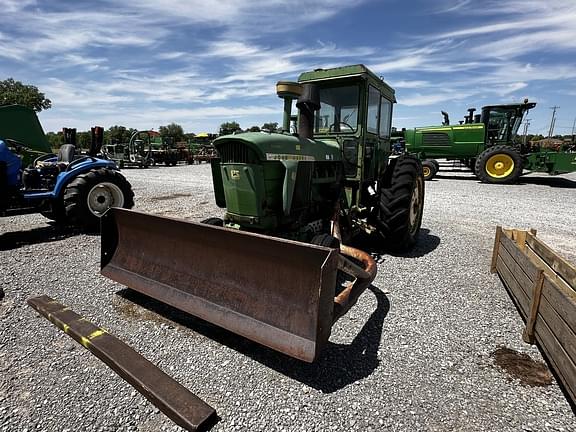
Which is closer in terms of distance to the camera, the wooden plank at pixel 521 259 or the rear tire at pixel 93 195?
the wooden plank at pixel 521 259

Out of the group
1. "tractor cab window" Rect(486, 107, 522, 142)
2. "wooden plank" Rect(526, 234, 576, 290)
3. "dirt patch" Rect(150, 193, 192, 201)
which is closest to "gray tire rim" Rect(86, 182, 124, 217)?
"dirt patch" Rect(150, 193, 192, 201)

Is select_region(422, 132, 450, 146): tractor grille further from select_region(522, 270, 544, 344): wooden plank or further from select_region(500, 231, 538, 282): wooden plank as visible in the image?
select_region(522, 270, 544, 344): wooden plank

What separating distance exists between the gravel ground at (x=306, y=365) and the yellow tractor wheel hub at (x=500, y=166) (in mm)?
10461

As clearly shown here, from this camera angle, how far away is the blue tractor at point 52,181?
5.46 m

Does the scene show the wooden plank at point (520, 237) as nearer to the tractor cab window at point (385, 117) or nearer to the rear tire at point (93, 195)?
the tractor cab window at point (385, 117)

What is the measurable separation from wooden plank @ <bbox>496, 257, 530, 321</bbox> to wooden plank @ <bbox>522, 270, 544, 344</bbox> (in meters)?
0.25

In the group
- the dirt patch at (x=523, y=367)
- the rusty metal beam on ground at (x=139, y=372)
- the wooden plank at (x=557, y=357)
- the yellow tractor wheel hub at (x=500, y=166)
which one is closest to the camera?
the rusty metal beam on ground at (x=139, y=372)

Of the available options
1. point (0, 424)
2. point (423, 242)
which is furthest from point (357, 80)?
point (0, 424)

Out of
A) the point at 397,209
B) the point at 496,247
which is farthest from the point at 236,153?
the point at 496,247

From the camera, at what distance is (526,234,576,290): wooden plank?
2.96 metres

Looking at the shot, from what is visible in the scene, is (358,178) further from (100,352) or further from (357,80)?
(100,352)

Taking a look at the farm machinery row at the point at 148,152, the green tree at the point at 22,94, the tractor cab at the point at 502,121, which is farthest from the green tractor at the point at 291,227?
the green tree at the point at 22,94

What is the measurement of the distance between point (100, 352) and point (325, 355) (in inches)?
62.6

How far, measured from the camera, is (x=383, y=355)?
98.5 inches
